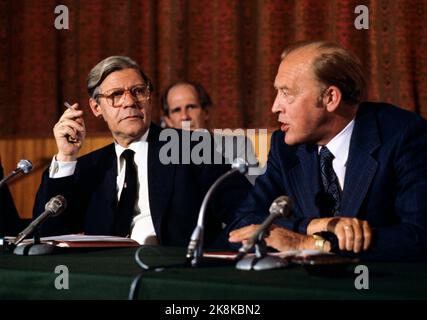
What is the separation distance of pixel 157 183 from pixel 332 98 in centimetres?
92

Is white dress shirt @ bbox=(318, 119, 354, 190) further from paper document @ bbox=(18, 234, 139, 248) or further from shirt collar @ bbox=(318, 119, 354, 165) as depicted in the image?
paper document @ bbox=(18, 234, 139, 248)

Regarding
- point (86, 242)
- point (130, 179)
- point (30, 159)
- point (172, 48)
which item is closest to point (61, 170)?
point (130, 179)

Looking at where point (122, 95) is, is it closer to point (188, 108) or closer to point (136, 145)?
point (136, 145)

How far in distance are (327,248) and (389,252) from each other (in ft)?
0.60

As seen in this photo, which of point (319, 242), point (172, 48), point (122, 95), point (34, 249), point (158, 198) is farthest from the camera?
point (172, 48)

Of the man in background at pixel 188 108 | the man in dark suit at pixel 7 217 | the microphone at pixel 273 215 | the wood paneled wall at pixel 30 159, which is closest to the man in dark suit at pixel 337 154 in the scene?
the microphone at pixel 273 215

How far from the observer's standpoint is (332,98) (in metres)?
2.74

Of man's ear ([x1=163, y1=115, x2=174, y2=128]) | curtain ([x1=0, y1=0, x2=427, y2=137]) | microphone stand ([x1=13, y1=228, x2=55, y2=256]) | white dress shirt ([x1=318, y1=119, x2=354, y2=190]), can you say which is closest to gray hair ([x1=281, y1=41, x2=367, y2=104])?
white dress shirt ([x1=318, y1=119, x2=354, y2=190])

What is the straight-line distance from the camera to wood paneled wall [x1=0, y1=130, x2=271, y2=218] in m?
5.84

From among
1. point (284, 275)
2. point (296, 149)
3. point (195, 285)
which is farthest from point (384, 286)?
point (296, 149)

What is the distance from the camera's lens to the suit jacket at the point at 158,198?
10.6 ft

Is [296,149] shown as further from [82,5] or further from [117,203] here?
[82,5]

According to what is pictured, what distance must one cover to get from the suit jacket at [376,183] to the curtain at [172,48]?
121 inches

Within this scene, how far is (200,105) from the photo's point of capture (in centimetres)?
525
